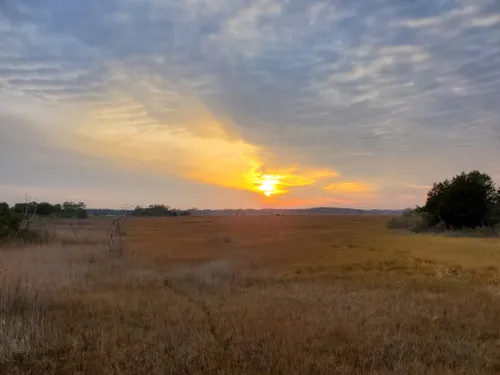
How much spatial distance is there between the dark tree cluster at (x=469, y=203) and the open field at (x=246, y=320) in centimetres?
2690

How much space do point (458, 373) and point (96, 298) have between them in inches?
336

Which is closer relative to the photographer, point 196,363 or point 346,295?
point 196,363

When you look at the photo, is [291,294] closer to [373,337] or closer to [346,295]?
[346,295]

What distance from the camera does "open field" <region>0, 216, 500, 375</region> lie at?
698cm

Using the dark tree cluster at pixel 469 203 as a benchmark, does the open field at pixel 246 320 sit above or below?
below

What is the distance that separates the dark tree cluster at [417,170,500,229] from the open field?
2690 cm

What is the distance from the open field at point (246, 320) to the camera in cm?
698

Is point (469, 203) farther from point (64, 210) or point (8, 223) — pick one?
point (64, 210)

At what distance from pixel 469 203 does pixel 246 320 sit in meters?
39.6

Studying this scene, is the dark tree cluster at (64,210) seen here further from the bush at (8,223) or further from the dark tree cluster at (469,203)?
the dark tree cluster at (469,203)

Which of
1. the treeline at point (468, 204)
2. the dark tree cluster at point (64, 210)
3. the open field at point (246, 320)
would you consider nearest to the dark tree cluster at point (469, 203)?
the treeline at point (468, 204)

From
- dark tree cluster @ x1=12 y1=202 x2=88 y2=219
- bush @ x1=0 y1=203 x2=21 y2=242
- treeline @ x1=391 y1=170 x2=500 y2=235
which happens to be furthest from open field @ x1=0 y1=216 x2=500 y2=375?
dark tree cluster @ x1=12 y1=202 x2=88 y2=219

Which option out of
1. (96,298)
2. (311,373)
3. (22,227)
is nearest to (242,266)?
(96,298)

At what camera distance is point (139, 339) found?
8.12m
